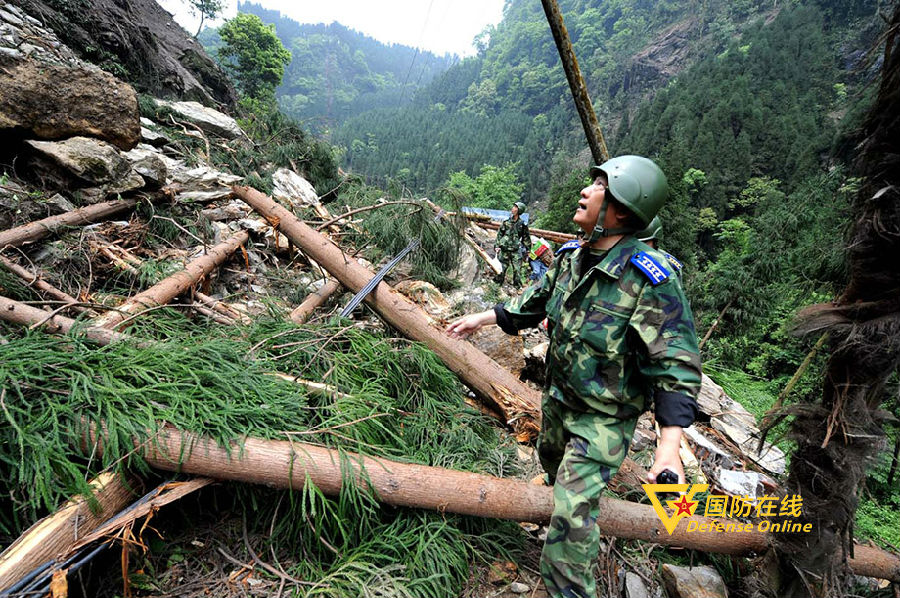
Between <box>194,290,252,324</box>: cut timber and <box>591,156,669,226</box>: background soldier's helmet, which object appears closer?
<box>591,156,669,226</box>: background soldier's helmet

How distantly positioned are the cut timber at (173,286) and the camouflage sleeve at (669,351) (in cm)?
303

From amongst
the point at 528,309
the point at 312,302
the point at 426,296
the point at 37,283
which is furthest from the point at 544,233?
the point at 37,283

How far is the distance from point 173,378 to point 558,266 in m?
2.00

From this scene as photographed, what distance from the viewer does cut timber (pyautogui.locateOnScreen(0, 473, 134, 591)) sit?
1.24 m

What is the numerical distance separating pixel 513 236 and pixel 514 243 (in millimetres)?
146

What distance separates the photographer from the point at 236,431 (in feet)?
5.83

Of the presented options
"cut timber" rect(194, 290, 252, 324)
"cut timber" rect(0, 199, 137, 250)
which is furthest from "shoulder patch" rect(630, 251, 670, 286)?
"cut timber" rect(0, 199, 137, 250)

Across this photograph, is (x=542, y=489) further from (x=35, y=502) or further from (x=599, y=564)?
(x=35, y=502)

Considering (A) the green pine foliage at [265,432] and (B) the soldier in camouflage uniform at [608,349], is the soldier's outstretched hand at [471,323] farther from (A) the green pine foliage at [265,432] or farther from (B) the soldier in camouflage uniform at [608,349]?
(A) the green pine foliage at [265,432]

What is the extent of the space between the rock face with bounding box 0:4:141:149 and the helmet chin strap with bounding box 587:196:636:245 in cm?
538

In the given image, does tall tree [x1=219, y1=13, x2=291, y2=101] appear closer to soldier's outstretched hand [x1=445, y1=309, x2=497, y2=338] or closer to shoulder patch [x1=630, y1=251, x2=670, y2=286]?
soldier's outstretched hand [x1=445, y1=309, x2=497, y2=338]

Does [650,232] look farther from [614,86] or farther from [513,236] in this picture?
[614,86]

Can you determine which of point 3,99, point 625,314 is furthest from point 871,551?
point 3,99

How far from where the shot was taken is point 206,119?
7.62m
